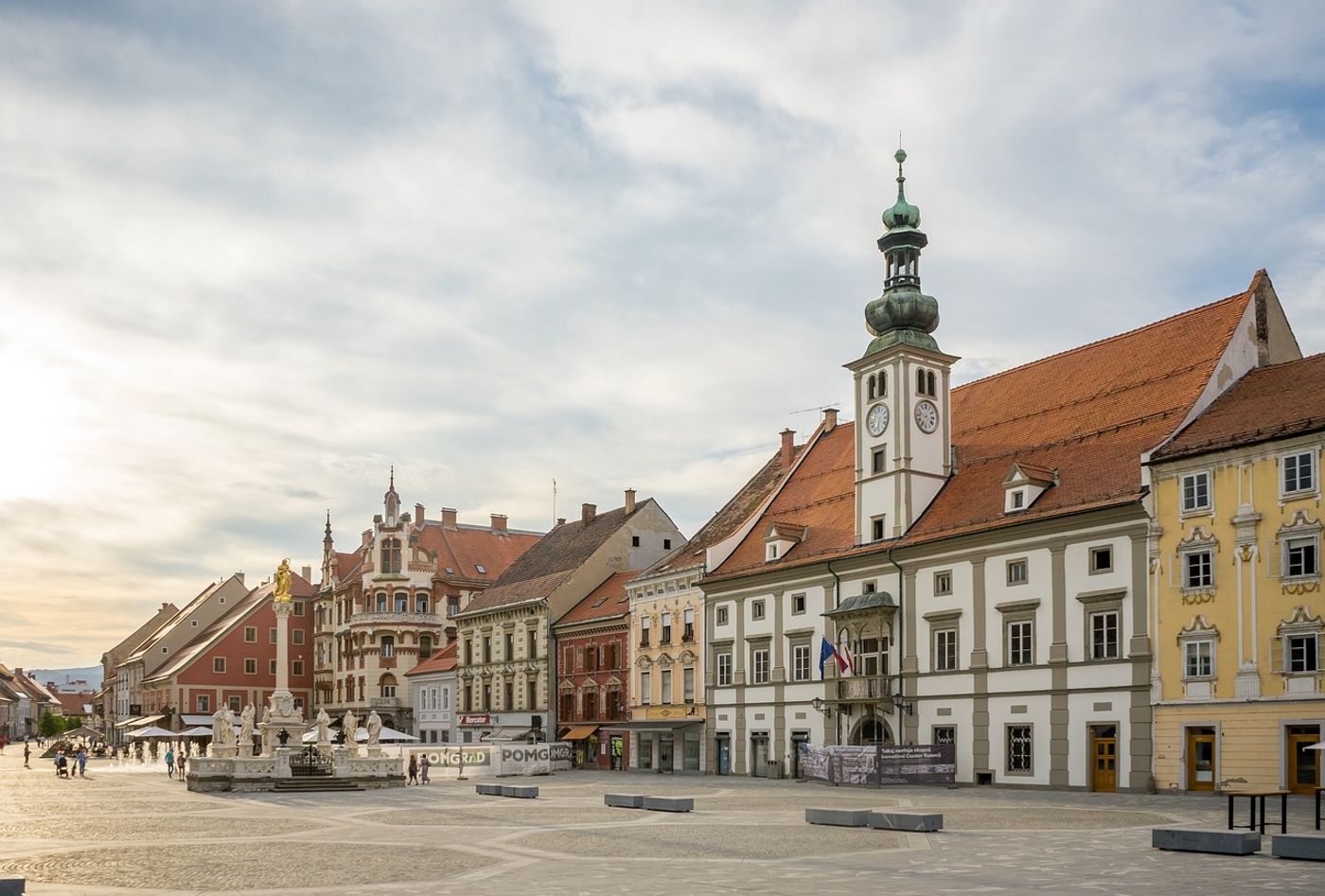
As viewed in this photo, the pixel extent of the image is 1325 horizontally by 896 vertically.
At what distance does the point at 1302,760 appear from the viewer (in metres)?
38.8

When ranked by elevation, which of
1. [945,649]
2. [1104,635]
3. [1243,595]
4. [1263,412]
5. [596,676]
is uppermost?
[1263,412]

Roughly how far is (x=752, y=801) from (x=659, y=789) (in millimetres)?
9596

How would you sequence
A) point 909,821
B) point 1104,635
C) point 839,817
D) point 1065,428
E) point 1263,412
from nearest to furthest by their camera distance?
point 909,821
point 839,817
point 1263,412
point 1104,635
point 1065,428

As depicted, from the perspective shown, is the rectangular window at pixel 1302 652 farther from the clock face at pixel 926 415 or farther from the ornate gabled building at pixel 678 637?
the ornate gabled building at pixel 678 637

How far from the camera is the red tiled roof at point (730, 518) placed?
2704 inches

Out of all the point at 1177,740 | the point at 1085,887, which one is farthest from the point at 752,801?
the point at 1085,887

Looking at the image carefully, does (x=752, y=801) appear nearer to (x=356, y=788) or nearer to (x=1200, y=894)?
(x=356, y=788)

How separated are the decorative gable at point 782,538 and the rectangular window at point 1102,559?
17746 mm

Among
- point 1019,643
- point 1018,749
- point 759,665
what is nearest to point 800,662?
point 759,665

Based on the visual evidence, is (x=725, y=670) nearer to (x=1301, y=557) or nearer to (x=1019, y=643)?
(x=1019, y=643)

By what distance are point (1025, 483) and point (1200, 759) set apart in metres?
11.2

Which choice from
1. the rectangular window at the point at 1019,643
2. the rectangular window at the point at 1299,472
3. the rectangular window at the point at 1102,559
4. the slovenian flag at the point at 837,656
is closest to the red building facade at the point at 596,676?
the slovenian flag at the point at 837,656

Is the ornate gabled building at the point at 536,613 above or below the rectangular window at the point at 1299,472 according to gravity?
below

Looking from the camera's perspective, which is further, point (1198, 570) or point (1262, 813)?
point (1198, 570)
